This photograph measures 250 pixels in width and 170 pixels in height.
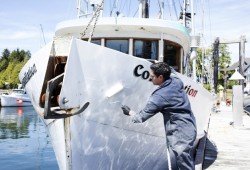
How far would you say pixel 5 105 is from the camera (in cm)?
4181

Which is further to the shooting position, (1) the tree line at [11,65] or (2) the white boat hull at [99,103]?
(1) the tree line at [11,65]

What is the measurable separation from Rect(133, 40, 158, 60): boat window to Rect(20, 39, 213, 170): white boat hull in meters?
1.83

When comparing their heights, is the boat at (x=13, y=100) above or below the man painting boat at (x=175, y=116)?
below

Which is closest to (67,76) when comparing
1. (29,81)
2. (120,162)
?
(29,81)

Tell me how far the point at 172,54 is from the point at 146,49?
86cm

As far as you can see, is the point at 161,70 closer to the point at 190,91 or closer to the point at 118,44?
the point at 190,91

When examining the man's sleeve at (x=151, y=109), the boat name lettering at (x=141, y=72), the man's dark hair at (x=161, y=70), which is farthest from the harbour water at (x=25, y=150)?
the man's dark hair at (x=161, y=70)

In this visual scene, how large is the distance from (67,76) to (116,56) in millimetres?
908

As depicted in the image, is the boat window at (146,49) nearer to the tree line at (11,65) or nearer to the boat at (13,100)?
the boat at (13,100)

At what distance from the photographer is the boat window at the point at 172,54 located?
7.86m

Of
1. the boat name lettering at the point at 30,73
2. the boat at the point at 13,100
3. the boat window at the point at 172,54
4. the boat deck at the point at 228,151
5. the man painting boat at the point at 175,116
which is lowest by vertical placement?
the boat at the point at 13,100

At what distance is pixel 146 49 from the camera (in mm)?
7527

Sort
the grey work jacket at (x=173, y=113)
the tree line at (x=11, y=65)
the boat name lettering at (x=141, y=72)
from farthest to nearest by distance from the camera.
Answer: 1. the tree line at (x=11, y=65)
2. the boat name lettering at (x=141, y=72)
3. the grey work jacket at (x=173, y=113)

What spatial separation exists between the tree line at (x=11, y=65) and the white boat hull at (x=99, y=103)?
64582mm
